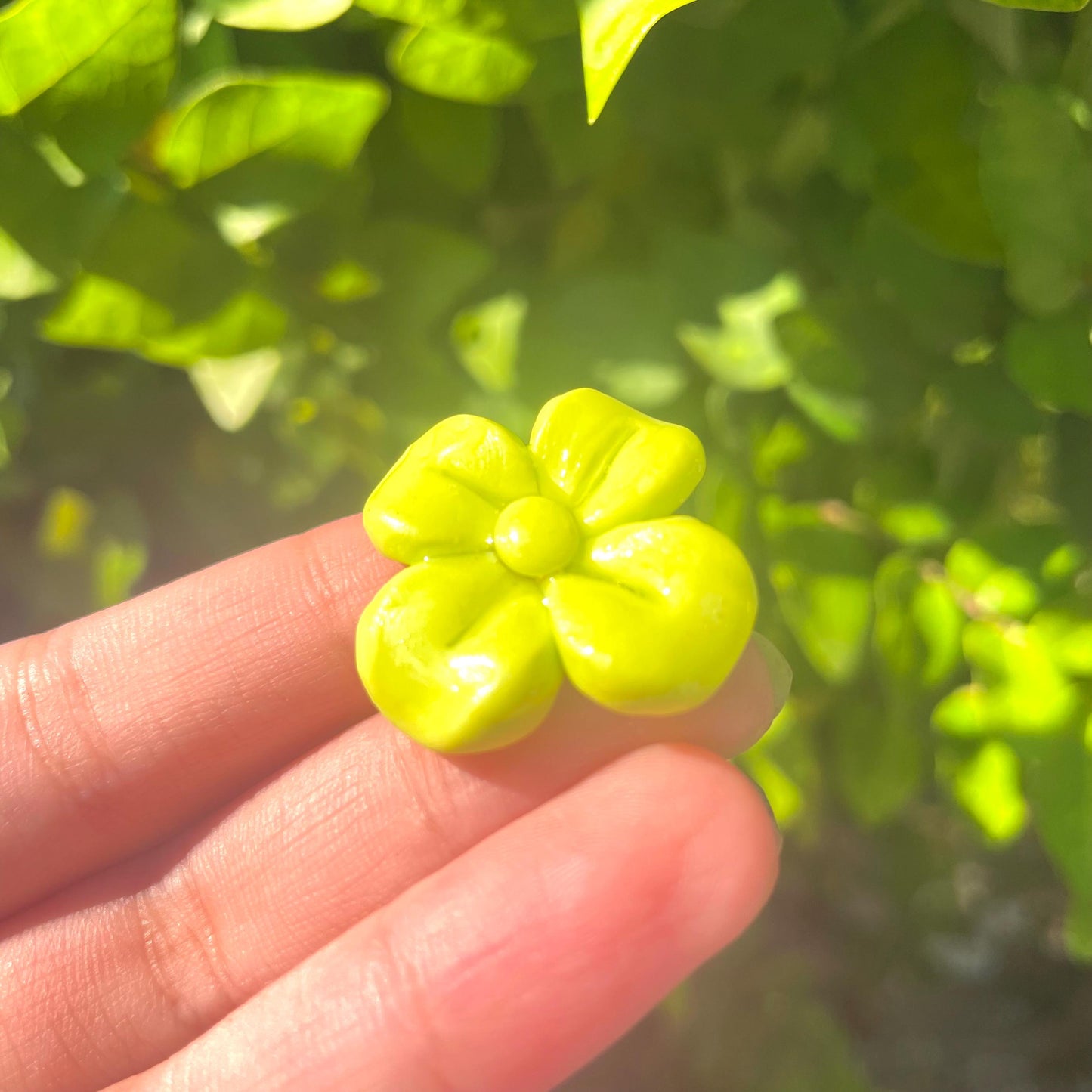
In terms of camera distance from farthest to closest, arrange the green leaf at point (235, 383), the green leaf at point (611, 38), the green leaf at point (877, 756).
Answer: the green leaf at point (877, 756) < the green leaf at point (235, 383) < the green leaf at point (611, 38)

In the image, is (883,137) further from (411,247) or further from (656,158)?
(411,247)

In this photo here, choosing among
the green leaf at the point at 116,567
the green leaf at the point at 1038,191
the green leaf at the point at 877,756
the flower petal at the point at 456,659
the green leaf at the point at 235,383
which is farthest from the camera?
the green leaf at the point at 116,567

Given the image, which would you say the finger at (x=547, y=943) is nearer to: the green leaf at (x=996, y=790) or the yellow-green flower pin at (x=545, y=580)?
the yellow-green flower pin at (x=545, y=580)

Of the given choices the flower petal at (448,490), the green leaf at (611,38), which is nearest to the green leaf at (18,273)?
the flower petal at (448,490)

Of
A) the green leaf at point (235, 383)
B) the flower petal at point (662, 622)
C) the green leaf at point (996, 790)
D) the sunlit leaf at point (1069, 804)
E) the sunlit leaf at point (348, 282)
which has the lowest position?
the green leaf at point (996, 790)

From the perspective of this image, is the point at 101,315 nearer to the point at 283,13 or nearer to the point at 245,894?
the point at 283,13

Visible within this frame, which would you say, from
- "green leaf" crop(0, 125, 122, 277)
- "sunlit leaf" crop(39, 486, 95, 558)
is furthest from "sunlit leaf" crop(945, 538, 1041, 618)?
"sunlit leaf" crop(39, 486, 95, 558)

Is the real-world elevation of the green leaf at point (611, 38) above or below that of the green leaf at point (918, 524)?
above

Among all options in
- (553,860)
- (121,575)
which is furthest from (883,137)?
(121,575)
